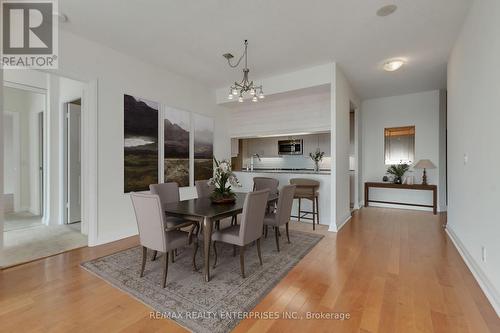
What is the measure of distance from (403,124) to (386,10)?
4.30m

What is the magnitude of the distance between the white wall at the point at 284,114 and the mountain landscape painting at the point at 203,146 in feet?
2.92

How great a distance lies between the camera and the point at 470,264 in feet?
8.86

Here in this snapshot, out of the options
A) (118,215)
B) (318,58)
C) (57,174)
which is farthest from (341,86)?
(57,174)

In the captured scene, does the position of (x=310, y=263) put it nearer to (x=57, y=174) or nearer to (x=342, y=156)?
(x=342, y=156)

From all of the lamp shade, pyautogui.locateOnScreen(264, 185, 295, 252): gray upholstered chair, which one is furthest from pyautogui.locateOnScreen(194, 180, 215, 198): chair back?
the lamp shade

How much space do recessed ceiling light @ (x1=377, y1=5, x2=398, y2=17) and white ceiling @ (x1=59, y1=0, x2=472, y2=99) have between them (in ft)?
0.20

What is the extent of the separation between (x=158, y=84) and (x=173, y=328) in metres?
3.91

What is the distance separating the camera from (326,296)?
2.18 metres

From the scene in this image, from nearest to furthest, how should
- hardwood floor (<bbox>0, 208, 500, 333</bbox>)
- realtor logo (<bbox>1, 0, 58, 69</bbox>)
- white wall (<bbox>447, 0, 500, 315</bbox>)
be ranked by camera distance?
hardwood floor (<bbox>0, 208, 500, 333</bbox>), white wall (<bbox>447, 0, 500, 315</bbox>), realtor logo (<bbox>1, 0, 58, 69</bbox>)

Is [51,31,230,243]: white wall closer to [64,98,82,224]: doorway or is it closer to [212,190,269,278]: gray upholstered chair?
[64,98,82,224]: doorway

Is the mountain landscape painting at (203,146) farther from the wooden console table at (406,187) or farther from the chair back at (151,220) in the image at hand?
the wooden console table at (406,187)

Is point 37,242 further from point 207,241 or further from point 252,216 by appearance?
point 252,216

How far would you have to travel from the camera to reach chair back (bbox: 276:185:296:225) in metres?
3.24

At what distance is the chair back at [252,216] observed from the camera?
8.19 feet
